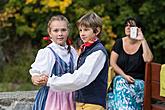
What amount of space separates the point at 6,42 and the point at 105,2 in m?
2.14

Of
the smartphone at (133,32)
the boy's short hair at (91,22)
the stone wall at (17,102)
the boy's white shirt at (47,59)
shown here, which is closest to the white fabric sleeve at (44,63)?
the boy's white shirt at (47,59)

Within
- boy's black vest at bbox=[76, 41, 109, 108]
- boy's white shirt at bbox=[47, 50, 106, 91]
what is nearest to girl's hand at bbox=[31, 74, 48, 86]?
boy's white shirt at bbox=[47, 50, 106, 91]

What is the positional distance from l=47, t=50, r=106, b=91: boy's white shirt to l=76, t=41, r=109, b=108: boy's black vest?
68 mm

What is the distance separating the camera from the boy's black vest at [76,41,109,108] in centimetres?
386

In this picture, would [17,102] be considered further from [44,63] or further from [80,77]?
[80,77]

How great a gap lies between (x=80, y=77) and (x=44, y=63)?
12.6 inches

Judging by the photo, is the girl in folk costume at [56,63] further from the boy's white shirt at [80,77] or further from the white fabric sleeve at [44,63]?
the boy's white shirt at [80,77]

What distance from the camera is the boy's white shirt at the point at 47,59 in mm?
3861

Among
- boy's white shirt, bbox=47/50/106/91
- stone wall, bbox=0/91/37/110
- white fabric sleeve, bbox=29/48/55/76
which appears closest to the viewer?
boy's white shirt, bbox=47/50/106/91

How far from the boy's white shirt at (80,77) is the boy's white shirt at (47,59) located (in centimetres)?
12

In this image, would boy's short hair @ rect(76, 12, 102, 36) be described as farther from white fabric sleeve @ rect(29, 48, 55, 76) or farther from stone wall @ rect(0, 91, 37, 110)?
stone wall @ rect(0, 91, 37, 110)

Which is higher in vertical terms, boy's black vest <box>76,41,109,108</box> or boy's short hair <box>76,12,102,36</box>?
boy's short hair <box>76,12,102,36</box>

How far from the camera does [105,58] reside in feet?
12.7

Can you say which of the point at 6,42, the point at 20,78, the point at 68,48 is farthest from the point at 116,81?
the point at 6,42
